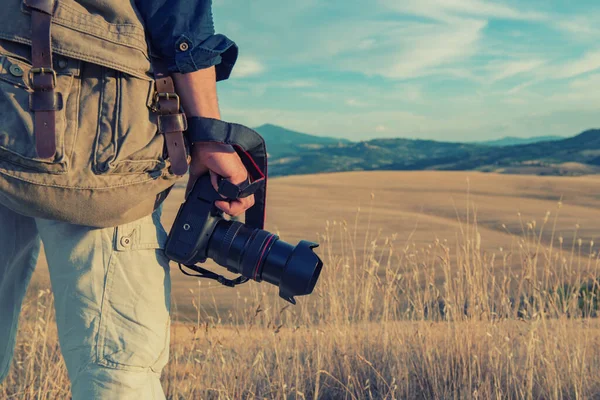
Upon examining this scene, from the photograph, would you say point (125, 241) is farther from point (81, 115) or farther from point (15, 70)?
point (15, 70)

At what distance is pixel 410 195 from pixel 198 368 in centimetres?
1628

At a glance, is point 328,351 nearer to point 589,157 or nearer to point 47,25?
point 47,25

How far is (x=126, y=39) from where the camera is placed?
5.43 feet

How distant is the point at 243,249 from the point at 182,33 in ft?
2.32

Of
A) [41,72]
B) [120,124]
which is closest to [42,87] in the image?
[41,72]

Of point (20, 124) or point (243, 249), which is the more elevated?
point (20, 124)

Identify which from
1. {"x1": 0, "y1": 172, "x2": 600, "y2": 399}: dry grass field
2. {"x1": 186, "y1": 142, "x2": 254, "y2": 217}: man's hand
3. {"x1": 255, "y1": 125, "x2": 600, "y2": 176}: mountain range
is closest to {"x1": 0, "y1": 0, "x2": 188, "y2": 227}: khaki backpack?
{"x1": 186, "y1": 142, "x2": 254, "y2": 217}: man's hand

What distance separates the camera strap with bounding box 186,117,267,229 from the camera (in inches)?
69.1

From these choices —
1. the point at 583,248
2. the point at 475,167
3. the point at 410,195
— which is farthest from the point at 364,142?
the point at 583,248

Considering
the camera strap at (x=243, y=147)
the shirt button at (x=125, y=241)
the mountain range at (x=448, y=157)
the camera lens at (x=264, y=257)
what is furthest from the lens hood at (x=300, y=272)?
the mountain range at (x=448, y=157)

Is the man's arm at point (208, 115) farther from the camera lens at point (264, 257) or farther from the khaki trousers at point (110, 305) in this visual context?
the khaki trousers at point (110, 305)

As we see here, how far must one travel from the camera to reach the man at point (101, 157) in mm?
1587

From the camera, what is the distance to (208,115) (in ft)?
5.88

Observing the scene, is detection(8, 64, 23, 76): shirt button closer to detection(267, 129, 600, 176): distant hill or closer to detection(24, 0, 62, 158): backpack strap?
detection(24, 0, 62, 158): backpack strap
